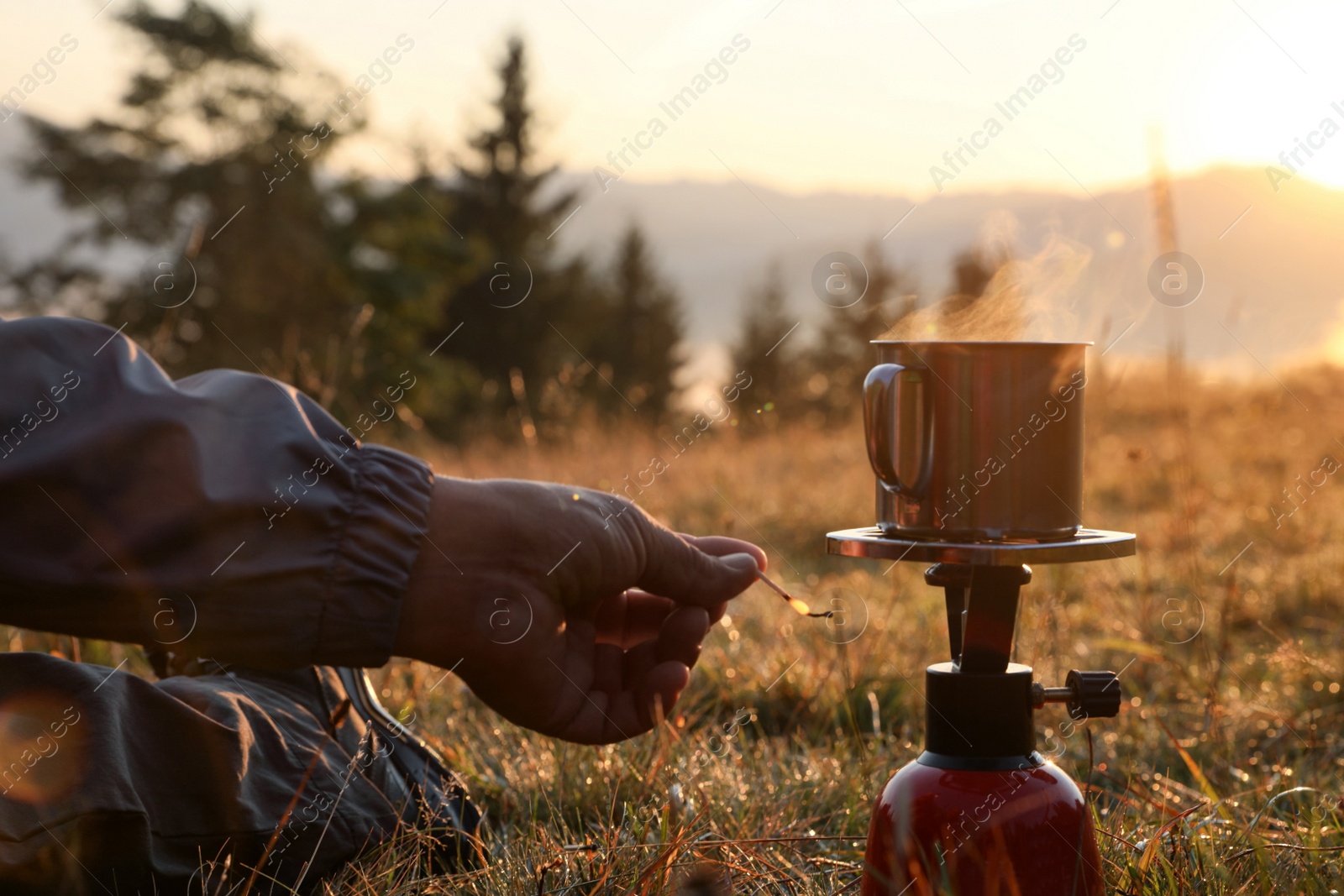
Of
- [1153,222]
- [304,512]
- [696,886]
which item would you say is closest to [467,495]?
[304,512]

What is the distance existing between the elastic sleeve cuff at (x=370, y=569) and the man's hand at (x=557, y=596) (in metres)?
0.04

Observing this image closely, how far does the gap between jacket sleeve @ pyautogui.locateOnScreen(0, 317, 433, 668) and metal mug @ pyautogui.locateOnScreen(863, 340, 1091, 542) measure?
2.15 ft

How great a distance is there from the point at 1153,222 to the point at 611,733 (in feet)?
8.13

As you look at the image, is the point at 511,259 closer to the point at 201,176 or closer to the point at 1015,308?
the point at 201,176

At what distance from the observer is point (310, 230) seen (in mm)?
23891

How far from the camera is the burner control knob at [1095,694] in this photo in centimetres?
131

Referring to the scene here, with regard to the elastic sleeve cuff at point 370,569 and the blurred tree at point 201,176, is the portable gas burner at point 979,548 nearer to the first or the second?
the elastic sleeve cuff at point 370,569

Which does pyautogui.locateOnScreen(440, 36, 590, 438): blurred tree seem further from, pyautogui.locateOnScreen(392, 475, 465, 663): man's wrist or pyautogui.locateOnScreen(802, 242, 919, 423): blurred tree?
pyautogui.locateOnScreen(392, 475, 465, 663): man's wrist

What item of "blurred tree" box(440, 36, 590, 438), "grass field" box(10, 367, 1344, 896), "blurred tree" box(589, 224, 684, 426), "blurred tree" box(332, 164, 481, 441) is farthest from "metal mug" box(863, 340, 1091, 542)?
"blurred tree" box(589, 224, 684, 426)

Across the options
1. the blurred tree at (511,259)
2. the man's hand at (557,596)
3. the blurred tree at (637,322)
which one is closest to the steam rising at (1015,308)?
the man's hand at (557,596)

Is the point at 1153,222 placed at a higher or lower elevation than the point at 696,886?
higher

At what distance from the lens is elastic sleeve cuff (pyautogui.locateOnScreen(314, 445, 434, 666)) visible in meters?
1.32

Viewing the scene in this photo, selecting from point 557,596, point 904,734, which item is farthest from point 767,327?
point 557,596

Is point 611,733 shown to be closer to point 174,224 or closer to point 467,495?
point 467,495
